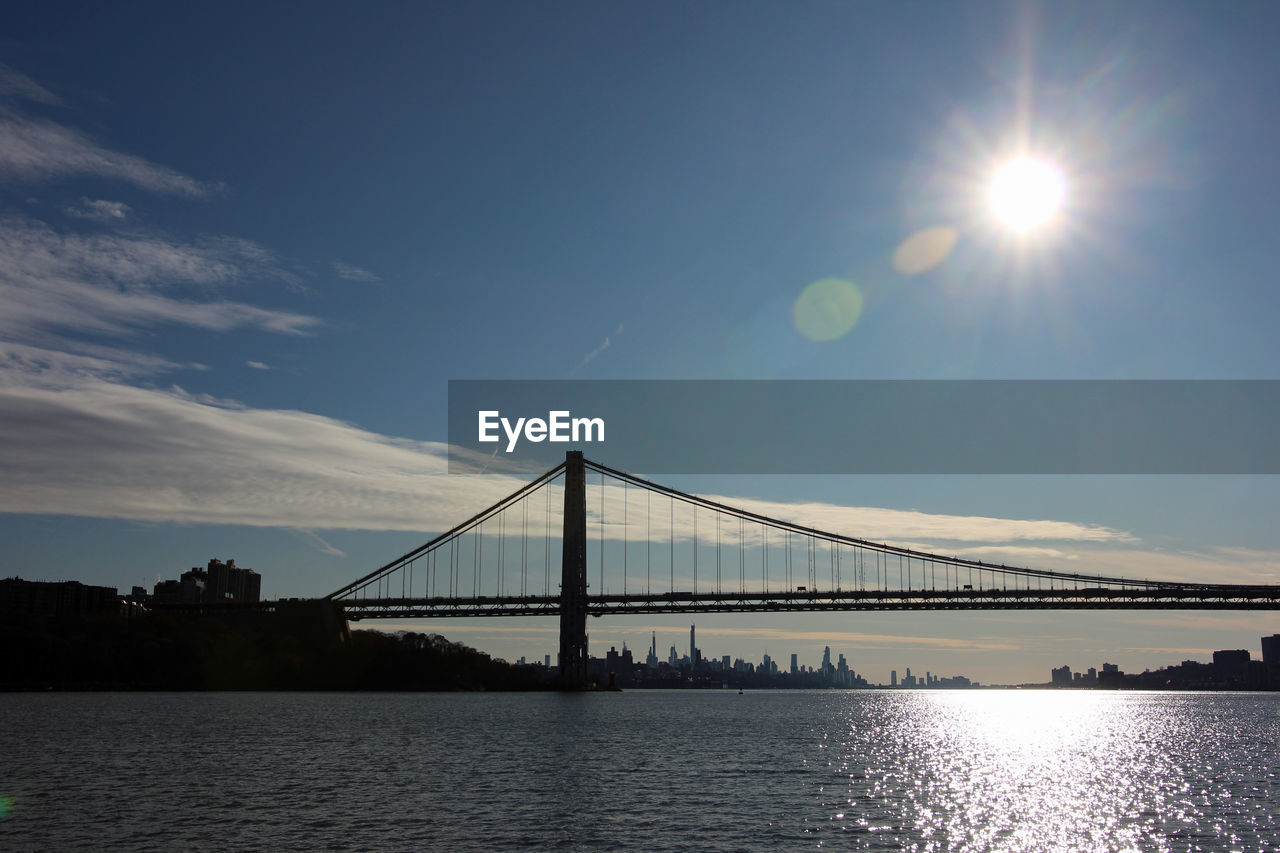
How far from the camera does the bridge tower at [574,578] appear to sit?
101688mm

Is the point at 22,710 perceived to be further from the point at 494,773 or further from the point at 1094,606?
the point at 1094,606

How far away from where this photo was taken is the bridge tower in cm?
10169

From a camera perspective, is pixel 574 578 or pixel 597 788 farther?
pixel 574 578

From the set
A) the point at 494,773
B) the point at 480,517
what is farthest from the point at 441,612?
the point at 494,773

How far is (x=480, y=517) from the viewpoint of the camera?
118188mm

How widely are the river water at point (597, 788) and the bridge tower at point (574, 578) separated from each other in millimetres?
38413

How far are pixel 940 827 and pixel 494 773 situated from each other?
55.1 feet

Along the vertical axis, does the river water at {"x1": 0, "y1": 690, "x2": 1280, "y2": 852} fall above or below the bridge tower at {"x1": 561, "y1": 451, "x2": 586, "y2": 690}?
below

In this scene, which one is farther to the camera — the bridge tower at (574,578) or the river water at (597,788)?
the bridge tower at (574,578)

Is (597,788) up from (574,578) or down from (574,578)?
down

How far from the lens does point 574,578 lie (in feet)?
333

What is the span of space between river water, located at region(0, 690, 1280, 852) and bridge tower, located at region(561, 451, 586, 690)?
3841cm

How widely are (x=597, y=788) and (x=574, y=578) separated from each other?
67850 millimetres

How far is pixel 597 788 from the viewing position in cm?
3397
